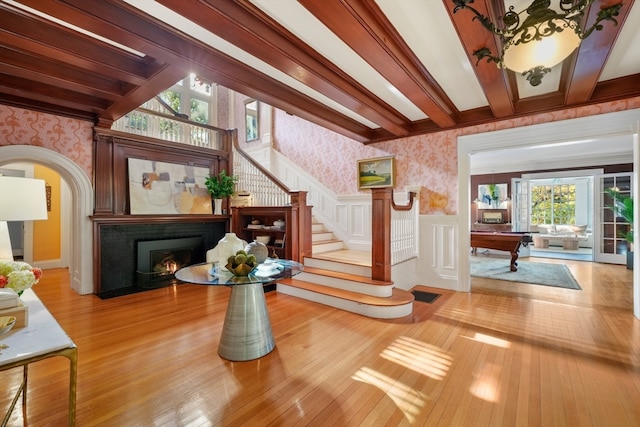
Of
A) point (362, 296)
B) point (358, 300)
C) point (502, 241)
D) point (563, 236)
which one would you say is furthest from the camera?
point (563, 236)

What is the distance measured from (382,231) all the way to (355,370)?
1.86 metres

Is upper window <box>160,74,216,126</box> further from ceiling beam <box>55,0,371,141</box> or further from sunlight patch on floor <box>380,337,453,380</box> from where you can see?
sunlight patch on floor <box>380,337,453,380</box>

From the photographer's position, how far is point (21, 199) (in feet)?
6.53

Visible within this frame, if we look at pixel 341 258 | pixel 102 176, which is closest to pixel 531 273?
pixel 341 258

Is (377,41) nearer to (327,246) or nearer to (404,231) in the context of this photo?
(404,231)

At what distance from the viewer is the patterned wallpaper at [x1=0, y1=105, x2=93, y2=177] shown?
12.0ft

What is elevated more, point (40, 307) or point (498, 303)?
point (40, 307)

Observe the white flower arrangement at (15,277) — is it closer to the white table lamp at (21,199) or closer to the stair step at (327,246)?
the white table lamp at (21,199)

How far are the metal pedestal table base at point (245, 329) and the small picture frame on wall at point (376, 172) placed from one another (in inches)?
128

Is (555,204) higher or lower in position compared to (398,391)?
higher

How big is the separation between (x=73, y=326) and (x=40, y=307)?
5.72 ft

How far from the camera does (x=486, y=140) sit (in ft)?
13.7

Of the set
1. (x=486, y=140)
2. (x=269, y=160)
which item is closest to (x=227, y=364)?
(x=486, y=140)

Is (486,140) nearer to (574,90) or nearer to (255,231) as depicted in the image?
(574,90)
